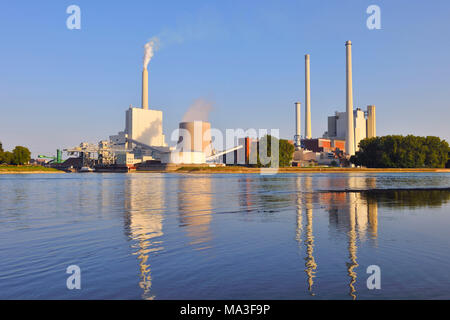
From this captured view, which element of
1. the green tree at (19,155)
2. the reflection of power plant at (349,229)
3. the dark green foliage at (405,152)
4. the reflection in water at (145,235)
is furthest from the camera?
the dark green foliage at (405,152)

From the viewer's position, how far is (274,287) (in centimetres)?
793

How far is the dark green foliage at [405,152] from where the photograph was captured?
148 metres

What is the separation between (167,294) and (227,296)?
1099 mm

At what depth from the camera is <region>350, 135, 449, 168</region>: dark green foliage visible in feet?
487

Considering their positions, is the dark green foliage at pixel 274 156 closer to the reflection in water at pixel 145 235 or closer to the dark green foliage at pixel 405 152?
the dark green foliage at pixel 405 152

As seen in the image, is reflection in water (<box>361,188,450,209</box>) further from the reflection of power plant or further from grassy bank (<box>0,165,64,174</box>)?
grassy bank (<box>0,165,64,174</box>)

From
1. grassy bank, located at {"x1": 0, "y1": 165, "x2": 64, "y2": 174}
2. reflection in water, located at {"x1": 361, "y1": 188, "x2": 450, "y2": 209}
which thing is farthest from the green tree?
reflection in water, located at {"x1": 361, "y1": 188, "x2": 450, "y2": 209}

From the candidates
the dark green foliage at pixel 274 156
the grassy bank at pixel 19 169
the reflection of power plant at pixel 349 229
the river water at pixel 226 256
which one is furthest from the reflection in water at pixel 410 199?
the dark green foliage at pixel 274 156

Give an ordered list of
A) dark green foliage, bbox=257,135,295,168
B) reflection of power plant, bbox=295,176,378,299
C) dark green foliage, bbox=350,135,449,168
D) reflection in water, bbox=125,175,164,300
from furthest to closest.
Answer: dark green foliage, bbox=257,135,295,168 < dark green foliage, bbox=350,135,449,168 < reflection of power plant, bbox=295,176,378,299 < reflection in water, bbox=125,175,164,300

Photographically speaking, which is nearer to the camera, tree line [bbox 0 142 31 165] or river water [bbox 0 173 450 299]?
river water [bbox 0 173 450 299]

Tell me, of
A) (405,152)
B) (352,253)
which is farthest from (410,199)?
(405,152)

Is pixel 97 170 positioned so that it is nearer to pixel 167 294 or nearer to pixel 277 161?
pixel 277 161

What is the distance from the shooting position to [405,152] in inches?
5822
